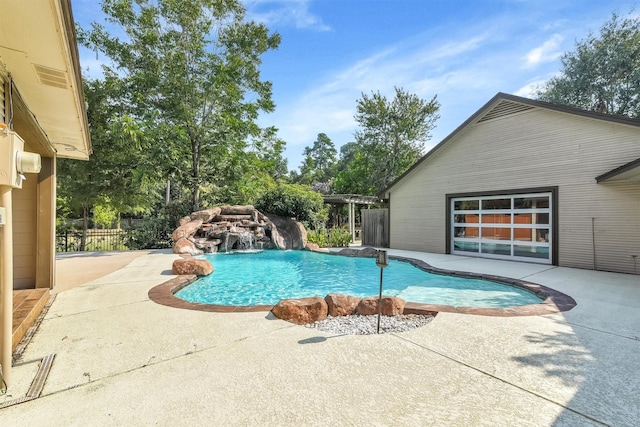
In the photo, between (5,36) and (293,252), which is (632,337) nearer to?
(5,36)

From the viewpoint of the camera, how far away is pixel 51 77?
2871 mm

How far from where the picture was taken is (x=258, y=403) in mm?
2010

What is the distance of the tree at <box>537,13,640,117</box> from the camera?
16.2 metres

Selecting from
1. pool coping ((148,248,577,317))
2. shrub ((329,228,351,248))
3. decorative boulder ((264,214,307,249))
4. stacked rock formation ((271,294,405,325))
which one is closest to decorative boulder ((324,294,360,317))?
stacked rock formation ((271,294,405,325))

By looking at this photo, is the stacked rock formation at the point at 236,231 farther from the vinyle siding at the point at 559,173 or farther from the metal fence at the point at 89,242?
the vinyle siding at the point at 559,173

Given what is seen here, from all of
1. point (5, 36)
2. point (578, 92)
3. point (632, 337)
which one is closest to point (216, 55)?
point (5, 36)

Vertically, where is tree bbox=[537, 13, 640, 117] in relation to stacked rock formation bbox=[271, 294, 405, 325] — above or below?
above

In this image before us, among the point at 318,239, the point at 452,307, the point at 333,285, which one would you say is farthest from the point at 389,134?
the point at 452,307

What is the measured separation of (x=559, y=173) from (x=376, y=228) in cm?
743

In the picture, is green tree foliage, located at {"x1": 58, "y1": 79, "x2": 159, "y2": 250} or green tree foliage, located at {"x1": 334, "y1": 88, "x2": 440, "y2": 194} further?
green tree foliage, located at {"x1": 334, "y1": 88, "x2": 440, "y2": 194}

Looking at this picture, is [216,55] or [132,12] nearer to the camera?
[132,12]

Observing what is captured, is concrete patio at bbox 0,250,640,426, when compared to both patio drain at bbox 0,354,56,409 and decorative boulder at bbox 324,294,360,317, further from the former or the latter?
decorative boulder at bbox 324,294,360,317

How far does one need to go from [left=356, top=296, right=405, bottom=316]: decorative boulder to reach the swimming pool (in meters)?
1.48

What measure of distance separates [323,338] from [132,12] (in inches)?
657
